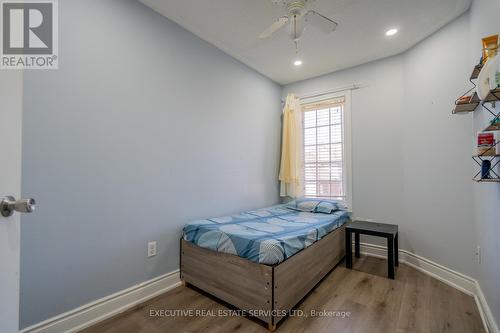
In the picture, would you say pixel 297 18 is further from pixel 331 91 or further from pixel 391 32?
pixel 331 91

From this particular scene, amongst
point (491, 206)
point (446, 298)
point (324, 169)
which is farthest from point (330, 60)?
point (446, 298)

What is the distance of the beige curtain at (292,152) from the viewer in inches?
143

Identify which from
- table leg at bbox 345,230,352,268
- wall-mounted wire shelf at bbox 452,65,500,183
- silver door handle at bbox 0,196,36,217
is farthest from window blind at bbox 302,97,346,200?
silver door handle at bbox 0,196,36,217

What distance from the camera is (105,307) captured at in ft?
5.80

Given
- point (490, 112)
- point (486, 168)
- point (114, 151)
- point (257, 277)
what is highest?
point (490, 112)

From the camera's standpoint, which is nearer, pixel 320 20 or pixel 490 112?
pixel 490 112

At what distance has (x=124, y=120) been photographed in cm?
193

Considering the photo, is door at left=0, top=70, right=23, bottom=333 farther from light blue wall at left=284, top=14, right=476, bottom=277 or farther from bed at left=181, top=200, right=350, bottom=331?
light blue wall at left=284, top=14, right=476, bottom=277

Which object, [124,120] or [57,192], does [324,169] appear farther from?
[57,192]

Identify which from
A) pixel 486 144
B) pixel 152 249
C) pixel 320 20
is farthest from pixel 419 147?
pixel 152 249

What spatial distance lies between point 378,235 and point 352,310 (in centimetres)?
94

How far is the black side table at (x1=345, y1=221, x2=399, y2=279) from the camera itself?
7.91 ft

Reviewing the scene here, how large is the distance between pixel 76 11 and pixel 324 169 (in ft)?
10.7

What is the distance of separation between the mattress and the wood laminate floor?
1.55 ft
